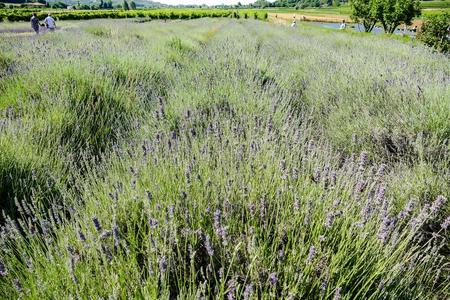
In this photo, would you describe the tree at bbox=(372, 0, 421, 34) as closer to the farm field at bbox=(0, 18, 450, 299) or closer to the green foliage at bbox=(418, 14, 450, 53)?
the green foliage at bbox=(418, 14, 450, 53)

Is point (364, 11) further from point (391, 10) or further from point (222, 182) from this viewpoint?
point (222, 182)

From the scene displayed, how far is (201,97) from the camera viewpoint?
411cm

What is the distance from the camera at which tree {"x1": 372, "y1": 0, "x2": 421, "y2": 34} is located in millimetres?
24047

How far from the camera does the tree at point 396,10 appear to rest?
24.0m

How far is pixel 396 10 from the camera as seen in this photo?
24172 mm

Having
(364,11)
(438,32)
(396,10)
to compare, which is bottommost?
(438,32)

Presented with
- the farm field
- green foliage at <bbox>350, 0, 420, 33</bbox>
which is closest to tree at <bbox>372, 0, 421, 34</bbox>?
green foliage at <bbox>350, 0, 420, 33</bbox>

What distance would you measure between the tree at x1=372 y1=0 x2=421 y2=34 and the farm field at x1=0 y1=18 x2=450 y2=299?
20.5 metres

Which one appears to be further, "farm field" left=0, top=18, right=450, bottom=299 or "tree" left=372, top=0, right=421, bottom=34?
"tree" left=372, top=0, right=421, bottom=34

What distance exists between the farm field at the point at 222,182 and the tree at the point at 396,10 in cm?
2054

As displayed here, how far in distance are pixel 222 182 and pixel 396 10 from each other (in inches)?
1087

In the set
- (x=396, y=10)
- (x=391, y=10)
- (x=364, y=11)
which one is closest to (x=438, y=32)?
(x=396, y=10)

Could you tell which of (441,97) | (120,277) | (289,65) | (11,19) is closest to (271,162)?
(120,277)

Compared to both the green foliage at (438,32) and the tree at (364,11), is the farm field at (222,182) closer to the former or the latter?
the green foliage at (438,32)
